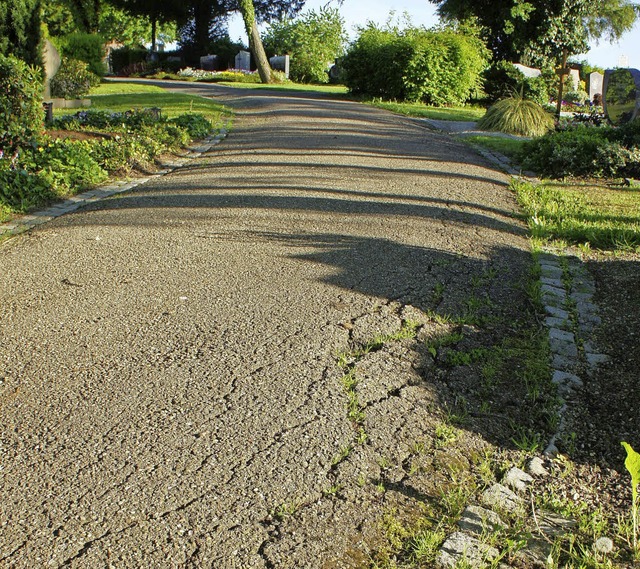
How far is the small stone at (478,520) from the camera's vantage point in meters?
2.50

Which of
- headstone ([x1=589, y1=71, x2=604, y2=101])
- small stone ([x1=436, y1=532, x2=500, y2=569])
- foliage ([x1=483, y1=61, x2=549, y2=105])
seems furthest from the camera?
headstone ([x1=589, y1=71, x2=604, y2=101])

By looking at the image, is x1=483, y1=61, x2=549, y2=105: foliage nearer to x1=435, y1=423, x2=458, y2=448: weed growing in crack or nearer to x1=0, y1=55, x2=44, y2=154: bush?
x1=0, y1=55, x2=44, y2=154: bush

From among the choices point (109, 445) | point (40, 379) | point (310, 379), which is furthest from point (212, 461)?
point (40, 379)

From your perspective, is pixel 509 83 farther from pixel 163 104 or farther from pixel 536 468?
pixel 536 468

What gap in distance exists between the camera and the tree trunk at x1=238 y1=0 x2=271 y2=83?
1236 inches

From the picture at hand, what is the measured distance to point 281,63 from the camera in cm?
3809

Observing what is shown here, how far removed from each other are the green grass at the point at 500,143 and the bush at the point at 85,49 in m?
13.6

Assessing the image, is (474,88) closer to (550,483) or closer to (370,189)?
(370,189)

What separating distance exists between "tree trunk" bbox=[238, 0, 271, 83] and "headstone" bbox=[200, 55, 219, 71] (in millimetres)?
11255

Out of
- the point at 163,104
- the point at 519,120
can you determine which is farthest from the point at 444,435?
the point at 163,104

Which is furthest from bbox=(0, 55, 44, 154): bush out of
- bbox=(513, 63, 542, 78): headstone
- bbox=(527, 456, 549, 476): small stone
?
bbox=(513, 63, 542, 78): headstone

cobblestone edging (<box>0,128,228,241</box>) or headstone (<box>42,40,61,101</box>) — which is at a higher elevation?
headstone (<box>42,40,61,101</box>)

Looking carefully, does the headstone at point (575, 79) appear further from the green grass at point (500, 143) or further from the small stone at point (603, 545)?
the small stone at point (603, 545)

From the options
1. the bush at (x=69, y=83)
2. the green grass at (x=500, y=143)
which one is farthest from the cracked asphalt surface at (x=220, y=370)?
the bush at (x=69, y=83)
